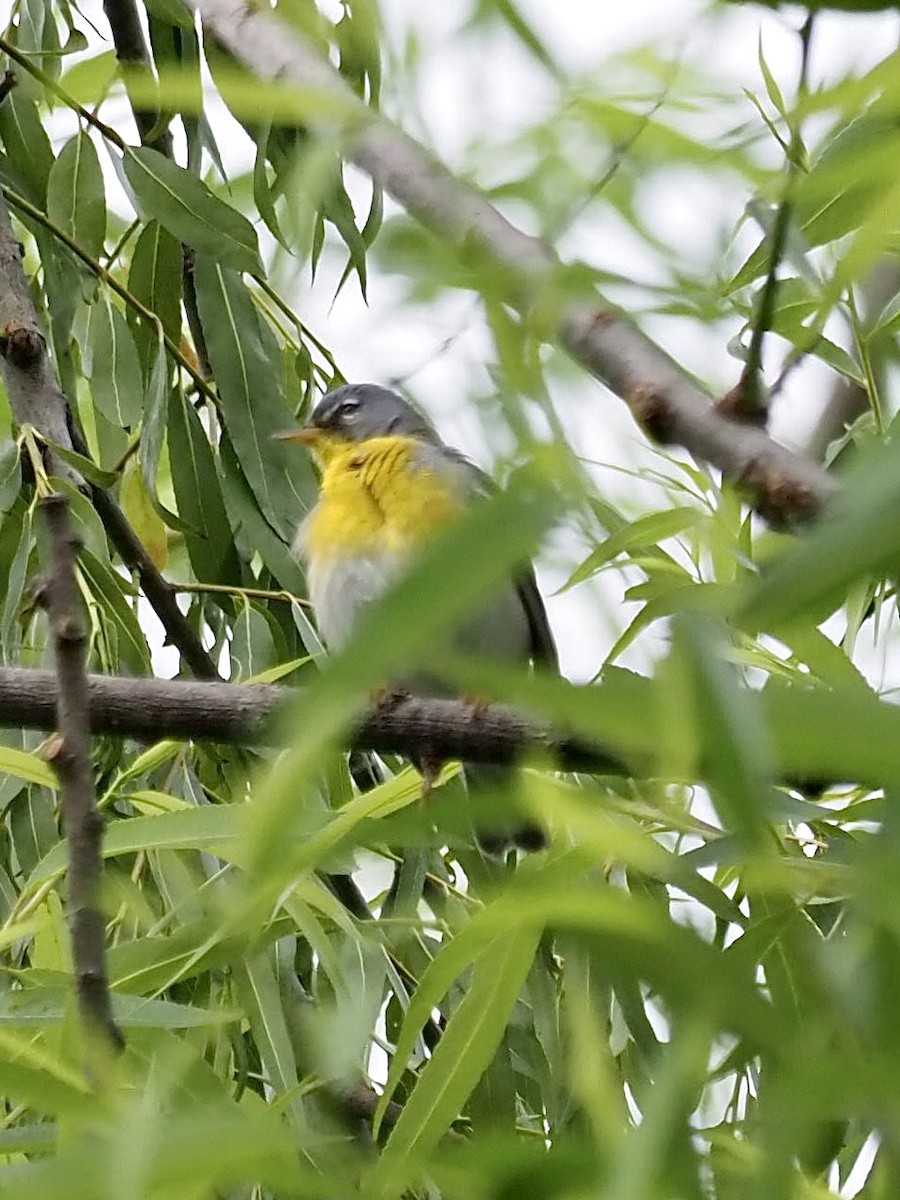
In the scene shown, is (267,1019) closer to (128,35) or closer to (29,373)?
(29,373)

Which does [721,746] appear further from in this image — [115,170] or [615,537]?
[115,170]

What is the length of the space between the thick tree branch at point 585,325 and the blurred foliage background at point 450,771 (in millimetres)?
17

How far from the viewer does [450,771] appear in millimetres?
1534

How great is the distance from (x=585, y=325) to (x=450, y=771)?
850 millimetres

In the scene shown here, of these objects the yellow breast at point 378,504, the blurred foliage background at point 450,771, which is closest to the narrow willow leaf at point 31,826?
the blurred foliage background at point 450,771

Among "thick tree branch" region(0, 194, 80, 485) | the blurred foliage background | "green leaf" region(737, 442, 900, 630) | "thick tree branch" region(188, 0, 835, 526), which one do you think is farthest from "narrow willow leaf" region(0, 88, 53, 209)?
"green leaf" region(737, 442, 900, 630)

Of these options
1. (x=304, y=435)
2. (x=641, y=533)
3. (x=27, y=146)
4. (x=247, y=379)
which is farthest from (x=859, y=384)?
(x=27, y=146)

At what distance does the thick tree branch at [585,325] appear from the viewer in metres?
0.66

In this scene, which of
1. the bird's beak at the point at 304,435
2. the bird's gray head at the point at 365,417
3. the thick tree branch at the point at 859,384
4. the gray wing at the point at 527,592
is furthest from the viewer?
the bird's gray head at the point at 365,417

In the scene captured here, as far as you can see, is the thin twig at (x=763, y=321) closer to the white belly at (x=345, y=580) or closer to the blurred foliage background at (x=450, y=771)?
the blurred foliage background at (x=450, y=771)

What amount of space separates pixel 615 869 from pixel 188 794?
0.44 meters

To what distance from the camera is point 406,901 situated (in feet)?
5.38

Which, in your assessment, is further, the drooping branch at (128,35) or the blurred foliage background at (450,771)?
the drooping branch at (128,35)

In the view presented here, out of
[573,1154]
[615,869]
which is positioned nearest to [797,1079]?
[573,1154]
